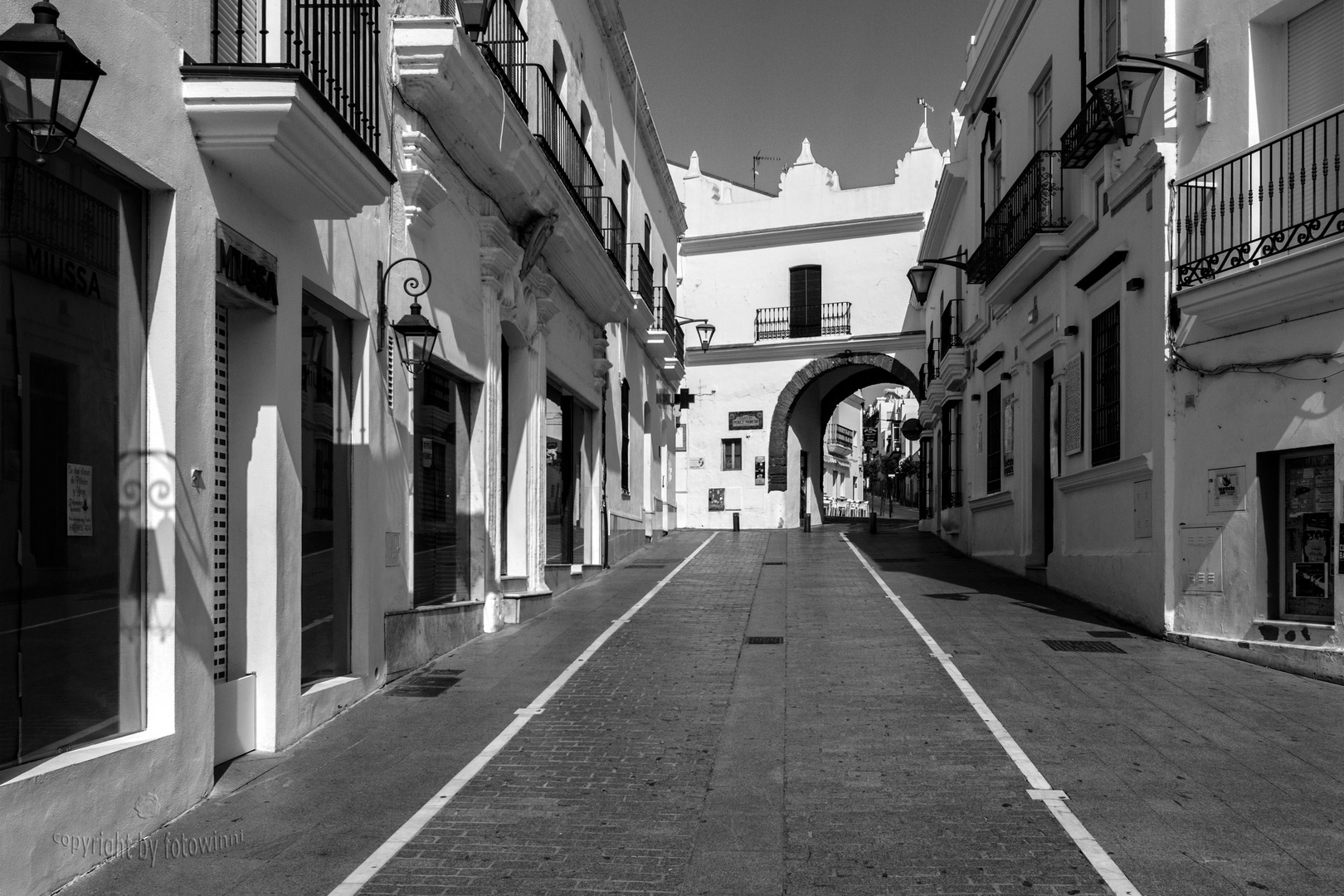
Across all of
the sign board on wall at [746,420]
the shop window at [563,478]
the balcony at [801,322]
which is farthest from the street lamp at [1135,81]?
the sign board on wall at [746,420]

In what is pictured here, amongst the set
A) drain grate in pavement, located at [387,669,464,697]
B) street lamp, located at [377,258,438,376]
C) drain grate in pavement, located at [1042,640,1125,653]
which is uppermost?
street lamp, located at [377,258,438,376]

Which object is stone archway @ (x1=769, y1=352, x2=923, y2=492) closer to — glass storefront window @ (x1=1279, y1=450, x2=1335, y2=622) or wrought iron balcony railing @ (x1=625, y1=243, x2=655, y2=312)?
wrought iron balcony railing @ (x1=625, y1=243, x2=655, y2=312)

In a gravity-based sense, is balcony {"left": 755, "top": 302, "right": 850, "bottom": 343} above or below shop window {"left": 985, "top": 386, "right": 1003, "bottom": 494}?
above

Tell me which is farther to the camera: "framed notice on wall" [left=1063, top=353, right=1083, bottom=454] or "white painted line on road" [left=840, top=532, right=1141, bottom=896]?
"framed notice on wall" [left=1063, top=353, right=1083, bottom=454]

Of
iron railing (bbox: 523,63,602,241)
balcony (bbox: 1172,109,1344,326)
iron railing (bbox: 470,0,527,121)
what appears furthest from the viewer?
iron railing (bbox: 523,63,602,241)

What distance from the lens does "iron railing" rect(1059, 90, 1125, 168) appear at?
12133mm

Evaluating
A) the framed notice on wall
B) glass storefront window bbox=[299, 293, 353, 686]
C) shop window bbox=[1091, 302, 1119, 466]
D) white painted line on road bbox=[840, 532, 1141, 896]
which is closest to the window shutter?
shop window bbox=[1091, 302, 1119, 466]

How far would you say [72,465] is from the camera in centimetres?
523

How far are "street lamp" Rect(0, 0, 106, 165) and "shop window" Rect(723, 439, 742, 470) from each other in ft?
99.4

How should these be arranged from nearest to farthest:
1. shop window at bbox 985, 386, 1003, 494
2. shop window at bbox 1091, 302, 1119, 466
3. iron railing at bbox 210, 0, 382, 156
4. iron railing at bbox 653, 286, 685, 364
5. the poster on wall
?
iron railing at bbox 210, 0, 382, 156, the poster on wall, shop window at bbox 1091, 302, 1119, 466, shop window at bbox 985, 386, 1003, 494, iron railing at bbox 653, 286, 685, 364

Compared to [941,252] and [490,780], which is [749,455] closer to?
[941,252]

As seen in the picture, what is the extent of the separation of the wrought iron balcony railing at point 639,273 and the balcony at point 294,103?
1272 cm

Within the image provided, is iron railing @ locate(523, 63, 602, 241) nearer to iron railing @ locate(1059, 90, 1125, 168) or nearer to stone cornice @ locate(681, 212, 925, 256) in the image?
iron railing @ locate(1059, 90, 1125, 168)

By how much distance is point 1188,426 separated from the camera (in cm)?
1091
